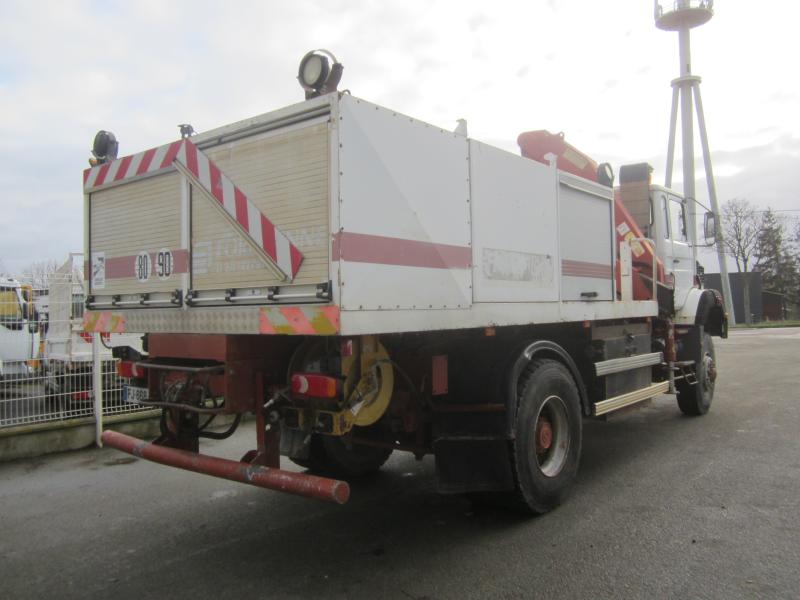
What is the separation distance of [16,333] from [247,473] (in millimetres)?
4821

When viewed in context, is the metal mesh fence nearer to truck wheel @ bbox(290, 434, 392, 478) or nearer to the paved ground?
the paved ground

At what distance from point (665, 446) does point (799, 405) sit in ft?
11.5

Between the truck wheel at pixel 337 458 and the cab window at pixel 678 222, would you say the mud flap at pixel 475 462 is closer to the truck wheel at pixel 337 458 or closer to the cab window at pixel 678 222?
the truck wheel at pixel 337 458

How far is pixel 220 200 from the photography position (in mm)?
3898

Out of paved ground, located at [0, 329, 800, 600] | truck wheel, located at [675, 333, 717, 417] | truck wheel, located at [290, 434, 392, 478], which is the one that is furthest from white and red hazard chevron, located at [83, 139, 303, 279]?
truck wheel, located at [675, 333, 717, 417]

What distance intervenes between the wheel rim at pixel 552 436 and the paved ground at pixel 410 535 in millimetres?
369

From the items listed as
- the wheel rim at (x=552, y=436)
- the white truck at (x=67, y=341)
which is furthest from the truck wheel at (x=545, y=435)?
the white truck at (x=67, y=341)

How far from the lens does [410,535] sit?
437cm

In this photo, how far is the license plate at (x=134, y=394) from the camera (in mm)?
4332

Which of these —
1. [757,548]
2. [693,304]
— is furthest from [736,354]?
[757,548]

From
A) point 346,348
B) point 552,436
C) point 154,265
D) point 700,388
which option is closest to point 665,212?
point 700,388

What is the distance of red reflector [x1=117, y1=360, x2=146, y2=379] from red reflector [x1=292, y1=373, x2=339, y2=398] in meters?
1.47

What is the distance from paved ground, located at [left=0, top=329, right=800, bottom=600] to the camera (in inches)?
139

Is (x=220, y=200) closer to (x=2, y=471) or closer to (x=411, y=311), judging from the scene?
(x=411, y=311)
